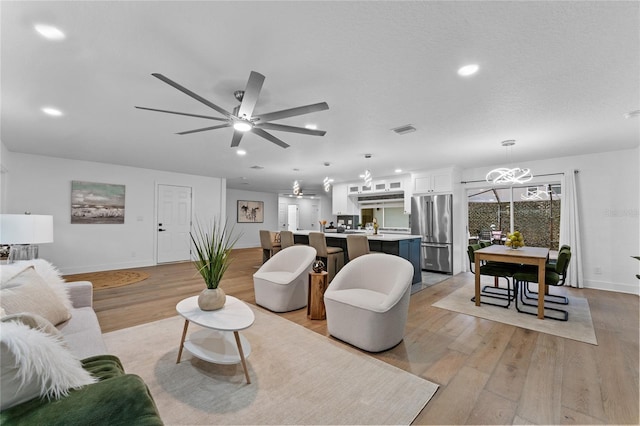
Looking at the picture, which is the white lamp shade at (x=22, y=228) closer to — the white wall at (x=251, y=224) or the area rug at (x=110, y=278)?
the area rug at (x=110, y=278)

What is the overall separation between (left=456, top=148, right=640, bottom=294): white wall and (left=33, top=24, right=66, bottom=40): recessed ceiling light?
23.5 ft

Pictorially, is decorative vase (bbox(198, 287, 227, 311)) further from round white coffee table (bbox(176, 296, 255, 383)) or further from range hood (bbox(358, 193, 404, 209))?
range hood (bbox(358, 193, 404, 209))

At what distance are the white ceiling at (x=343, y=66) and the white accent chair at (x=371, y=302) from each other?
1.73m

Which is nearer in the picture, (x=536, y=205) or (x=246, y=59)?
(x=246, y=59)

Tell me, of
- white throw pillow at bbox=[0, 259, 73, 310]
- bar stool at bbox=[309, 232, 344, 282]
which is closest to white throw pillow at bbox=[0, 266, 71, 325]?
white throw pillow at bbox=[0, 259, 73, 310]

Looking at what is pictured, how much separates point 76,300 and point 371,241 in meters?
4.06

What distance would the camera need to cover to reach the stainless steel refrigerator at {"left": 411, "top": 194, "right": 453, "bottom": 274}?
19.4 ft

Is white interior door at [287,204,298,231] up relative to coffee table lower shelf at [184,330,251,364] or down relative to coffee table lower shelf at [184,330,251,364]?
up

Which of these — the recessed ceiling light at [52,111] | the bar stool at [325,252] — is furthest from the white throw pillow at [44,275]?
the bar stool at [325,252]

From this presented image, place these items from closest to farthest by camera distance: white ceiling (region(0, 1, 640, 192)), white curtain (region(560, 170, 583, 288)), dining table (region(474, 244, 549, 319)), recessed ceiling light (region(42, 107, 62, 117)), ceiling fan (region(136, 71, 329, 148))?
white ceiling (region(0, 1, 640, 192)), ceiling fan (region(136, 71, 329, 148)), recessed ceiling light (region(42, 107, 62, 117)), dining table (region(474, 244, 549, 319)), white curtain (region(560, 170, 583, 288))

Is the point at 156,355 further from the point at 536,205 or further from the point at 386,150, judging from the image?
the point at 536,205

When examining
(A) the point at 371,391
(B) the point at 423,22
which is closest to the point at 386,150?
(B) the point at 423,22

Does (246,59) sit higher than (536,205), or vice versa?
(246,59)

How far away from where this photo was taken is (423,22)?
5.36 feet
